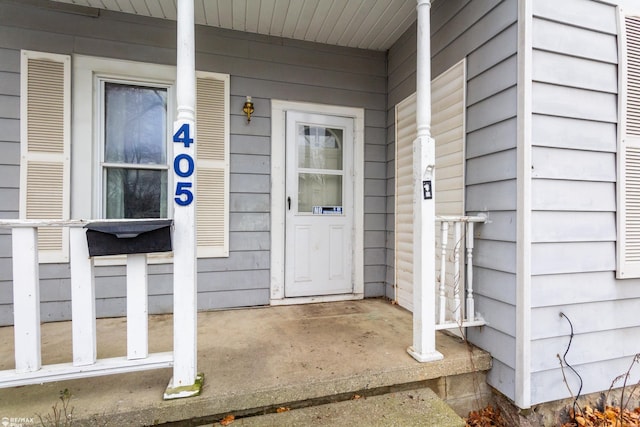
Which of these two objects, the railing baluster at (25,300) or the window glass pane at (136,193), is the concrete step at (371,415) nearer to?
the railing baluster at (25,300)

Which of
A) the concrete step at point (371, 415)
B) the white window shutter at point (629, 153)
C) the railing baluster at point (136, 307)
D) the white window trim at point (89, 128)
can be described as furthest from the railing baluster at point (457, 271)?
the white window trim at point (89, 128)

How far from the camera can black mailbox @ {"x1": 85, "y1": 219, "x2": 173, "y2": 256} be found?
1417mm

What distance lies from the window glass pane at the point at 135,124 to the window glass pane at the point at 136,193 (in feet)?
0.35

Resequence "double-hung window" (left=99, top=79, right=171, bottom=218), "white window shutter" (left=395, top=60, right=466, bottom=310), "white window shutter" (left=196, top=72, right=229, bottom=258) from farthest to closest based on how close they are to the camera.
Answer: "white window shutter" (left=196, top=72, right=229, bottom=258) → "double-hung window" (left=99, top=79, right=171, bottom=218) → "white window shutter" (left=395, top=60, right=466, bottom=310)

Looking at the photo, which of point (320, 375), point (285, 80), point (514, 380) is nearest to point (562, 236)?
point (514, 380)

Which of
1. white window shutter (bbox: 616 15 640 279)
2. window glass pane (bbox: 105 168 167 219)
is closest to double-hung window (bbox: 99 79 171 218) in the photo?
window glass pane (bbox: 105 168 167 219)

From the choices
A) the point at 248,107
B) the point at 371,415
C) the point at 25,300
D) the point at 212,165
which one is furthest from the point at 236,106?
the point at 371,415

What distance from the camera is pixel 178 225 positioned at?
1521mm

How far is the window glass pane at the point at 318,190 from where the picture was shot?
3.05 m

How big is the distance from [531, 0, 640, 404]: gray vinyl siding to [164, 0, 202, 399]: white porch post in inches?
72.7

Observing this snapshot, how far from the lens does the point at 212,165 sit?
275cm

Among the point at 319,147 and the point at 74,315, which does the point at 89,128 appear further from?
the point at 319,147

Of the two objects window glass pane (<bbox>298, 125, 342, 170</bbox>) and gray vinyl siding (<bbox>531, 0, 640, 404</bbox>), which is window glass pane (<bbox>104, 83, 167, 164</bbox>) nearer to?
window glass pane (<bbox>298, 125, 342, 170</bbox>)

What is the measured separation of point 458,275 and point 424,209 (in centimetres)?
61
